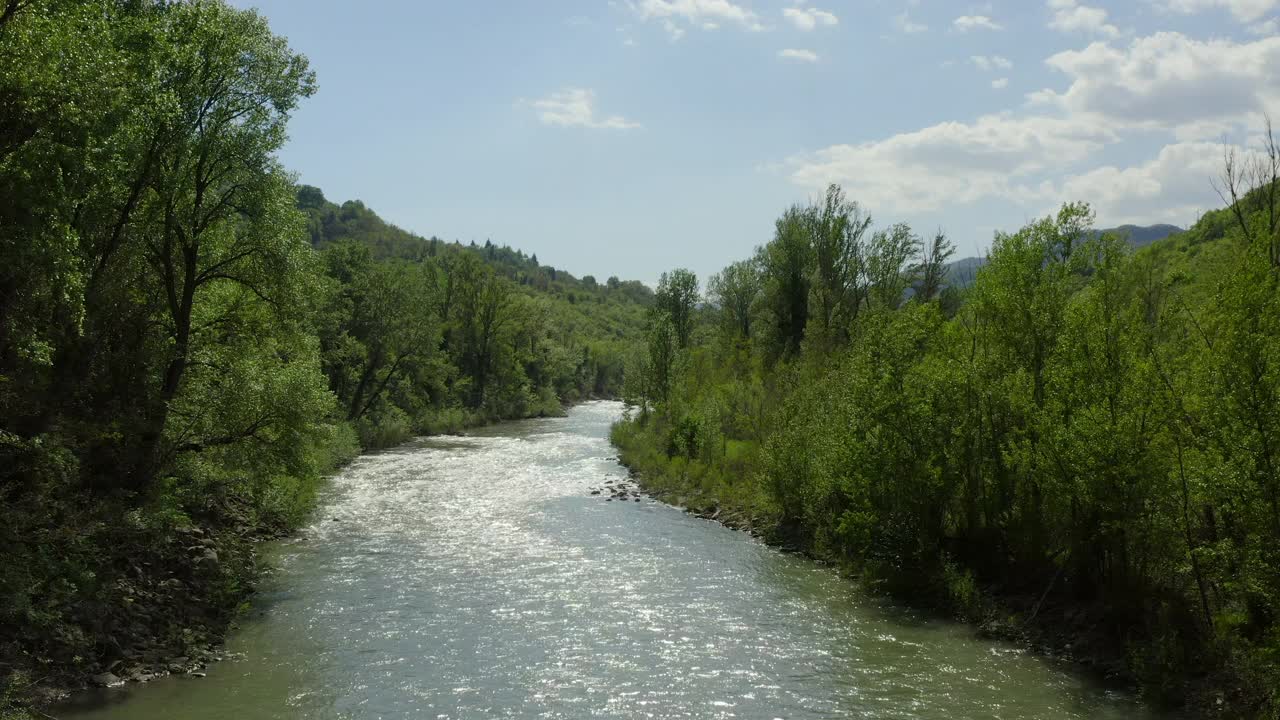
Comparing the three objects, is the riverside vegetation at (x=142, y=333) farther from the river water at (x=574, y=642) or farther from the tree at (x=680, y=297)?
the tree at (x=680, y=297)

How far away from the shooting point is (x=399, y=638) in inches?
743

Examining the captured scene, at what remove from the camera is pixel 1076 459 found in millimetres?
17719

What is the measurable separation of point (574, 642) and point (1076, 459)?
506 inches

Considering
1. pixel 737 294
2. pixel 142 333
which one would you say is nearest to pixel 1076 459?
pixel 142 333

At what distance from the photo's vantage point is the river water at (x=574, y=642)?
15.7 m

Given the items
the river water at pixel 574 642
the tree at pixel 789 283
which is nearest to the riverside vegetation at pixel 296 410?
the river water at pixel 574 642

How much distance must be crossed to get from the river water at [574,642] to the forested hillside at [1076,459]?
74.1 inches

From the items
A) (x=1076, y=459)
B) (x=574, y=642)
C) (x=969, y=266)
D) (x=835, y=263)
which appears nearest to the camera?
(x=1076, y=459)

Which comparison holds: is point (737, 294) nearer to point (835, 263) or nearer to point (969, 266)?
point (835, 263)

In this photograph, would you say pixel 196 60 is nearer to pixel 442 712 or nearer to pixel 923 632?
pixel 442 712

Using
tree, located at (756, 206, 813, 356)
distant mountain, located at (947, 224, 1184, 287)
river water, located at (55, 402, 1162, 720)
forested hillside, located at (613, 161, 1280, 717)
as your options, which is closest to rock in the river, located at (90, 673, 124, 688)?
river water, located at (55, 402, 1162, 720)

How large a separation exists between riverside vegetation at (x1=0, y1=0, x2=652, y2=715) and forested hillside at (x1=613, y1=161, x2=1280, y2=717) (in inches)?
696

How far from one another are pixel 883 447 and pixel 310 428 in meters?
17.2

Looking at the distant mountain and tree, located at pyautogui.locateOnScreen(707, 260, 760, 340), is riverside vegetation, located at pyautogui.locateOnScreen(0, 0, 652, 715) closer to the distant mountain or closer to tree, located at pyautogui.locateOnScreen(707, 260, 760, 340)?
the distant mountain
